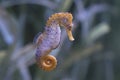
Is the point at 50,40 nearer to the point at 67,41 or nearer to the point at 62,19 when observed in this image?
the point at 62,19

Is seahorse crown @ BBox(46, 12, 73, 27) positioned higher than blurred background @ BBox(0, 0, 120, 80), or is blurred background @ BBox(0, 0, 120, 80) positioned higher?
blurred background @ BBox(0, 0, 120, 80)

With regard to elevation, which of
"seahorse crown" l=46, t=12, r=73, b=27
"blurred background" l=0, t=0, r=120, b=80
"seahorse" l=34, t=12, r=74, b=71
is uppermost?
"blurred background" l=0, t=0, r=120, b=80

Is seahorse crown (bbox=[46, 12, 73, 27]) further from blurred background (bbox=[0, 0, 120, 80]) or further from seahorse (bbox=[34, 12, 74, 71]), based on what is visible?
blurred background (bbox=[0, 0, 120, 80])

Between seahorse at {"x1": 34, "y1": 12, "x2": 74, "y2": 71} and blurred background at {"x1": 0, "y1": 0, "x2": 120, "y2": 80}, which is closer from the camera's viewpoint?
seahorse at {"x1": 34, "y1": 12, "x2": 74, "y2": 71}

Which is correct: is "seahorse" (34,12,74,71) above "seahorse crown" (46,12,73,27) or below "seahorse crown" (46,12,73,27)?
below

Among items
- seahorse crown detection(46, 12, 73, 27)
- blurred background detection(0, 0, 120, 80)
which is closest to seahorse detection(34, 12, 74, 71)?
seahorse crown detection(46, 12, 73, 27)

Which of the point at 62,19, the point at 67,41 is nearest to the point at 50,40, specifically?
the point at 62,19

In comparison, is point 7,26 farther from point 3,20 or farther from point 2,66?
point 2,66
